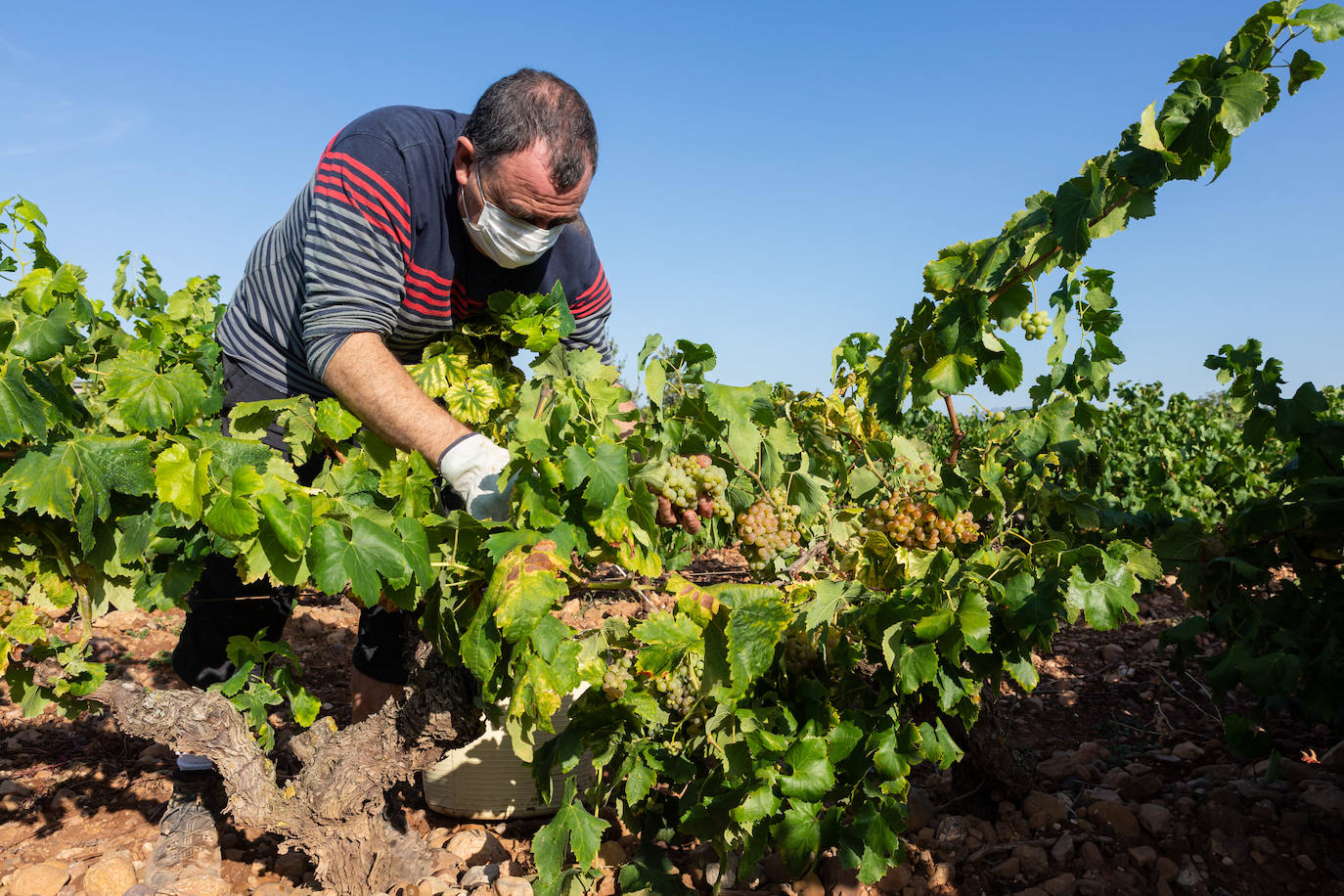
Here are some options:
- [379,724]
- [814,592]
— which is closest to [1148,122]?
[814,592]

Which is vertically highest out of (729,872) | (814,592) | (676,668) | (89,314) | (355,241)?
(355,241)

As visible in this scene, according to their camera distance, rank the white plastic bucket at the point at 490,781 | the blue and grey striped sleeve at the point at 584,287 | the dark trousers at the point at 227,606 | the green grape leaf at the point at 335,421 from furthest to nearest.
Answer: the blue and grey striped sleeve at the point at 584,287 < the white plastic bucket at the point at 490,781 < the dark trousers at the point at 227,606 < the green grape leaf at the point at 335,421

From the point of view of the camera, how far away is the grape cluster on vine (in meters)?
2.01

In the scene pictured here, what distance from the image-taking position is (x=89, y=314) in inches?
82.0

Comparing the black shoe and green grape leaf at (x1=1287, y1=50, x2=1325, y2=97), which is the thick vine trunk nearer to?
the black shoe

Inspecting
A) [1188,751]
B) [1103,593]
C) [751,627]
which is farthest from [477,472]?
[1188,751]

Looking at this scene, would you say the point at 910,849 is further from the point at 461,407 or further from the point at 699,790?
the point at 461,407

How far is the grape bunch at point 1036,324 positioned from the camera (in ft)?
6.82

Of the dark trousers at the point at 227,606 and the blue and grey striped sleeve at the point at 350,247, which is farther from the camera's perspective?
the dark trousers at the point at 227,606

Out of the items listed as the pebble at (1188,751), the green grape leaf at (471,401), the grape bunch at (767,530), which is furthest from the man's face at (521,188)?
the pebble at (1188,751)

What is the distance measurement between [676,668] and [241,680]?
4.85 feet

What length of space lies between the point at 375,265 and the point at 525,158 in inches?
21.0

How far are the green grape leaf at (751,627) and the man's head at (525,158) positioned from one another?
1.41 meters

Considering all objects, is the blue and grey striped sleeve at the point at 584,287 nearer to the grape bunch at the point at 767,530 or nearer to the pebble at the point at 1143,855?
the grape bunch at the point at 767,530
